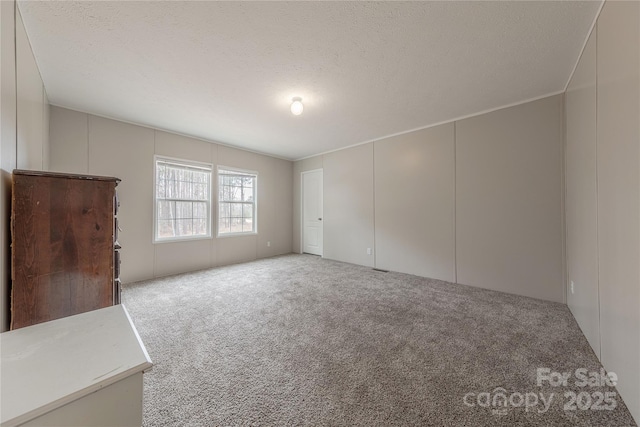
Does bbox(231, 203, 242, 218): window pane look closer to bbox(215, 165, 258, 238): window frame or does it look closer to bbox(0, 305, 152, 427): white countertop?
bbox(215, 165, 258, 238): window frame

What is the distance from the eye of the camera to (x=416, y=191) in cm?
404

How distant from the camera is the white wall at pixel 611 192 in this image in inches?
52.4

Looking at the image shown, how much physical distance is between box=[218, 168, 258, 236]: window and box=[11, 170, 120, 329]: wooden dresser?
9.91 ft

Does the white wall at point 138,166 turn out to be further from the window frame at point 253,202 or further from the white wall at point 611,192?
the white wall at point 611,192

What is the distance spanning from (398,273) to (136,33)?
445 cm

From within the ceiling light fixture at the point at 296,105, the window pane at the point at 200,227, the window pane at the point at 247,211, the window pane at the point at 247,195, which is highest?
the ceiling light fixture at the point at 296,105

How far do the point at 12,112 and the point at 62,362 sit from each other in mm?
1880

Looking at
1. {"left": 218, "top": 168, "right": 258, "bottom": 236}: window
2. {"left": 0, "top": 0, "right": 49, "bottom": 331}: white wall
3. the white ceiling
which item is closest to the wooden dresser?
{"left": 0, "top": 0, "right": 49, "bottom": 331}: white wall

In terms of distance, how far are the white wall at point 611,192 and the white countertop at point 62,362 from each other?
2468 mm

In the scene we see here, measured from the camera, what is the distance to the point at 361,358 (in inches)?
72.1

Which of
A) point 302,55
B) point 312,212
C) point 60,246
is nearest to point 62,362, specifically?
point 60,246

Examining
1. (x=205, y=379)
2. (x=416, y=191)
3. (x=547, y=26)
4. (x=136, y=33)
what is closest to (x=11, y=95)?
(x=136, y=33)

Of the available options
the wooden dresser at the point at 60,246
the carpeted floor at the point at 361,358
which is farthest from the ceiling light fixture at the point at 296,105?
the carpeted floor at the point at 361,358

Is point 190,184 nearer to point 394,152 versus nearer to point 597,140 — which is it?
point 394,152
